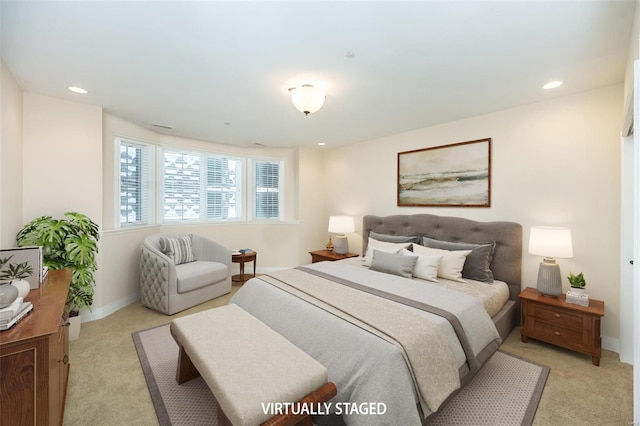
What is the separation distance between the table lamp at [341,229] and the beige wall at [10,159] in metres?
3.70

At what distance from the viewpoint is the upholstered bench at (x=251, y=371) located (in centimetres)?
124

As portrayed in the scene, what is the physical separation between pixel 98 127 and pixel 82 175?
60 centimetres

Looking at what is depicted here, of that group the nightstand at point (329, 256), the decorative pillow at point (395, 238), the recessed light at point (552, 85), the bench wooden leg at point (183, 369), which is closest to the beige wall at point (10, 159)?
the bench wooden leg at point (183, 369)

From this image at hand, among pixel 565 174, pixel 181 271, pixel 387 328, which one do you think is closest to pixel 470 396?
pixel 387 328

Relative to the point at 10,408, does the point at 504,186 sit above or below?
above

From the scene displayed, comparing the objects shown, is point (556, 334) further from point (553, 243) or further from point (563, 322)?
point (553, 243)

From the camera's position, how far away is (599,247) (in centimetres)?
261

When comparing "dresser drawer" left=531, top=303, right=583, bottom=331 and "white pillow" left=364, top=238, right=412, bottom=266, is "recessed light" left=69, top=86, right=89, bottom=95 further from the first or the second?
"dresser drawer" left=531, top=303, right=583, bottom=331

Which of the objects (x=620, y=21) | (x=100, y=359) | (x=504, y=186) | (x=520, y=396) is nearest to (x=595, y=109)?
(x=504, y=186)

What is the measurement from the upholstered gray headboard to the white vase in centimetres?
382

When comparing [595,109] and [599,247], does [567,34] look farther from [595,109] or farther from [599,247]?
[599,247]

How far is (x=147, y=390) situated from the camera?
2.05m

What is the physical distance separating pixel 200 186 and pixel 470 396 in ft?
15.3

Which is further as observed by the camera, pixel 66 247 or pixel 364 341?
pixel 66 247
